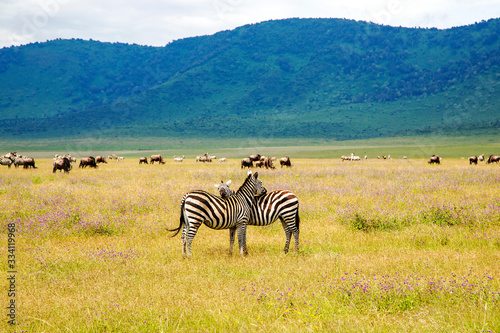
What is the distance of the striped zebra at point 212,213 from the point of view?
8727mm

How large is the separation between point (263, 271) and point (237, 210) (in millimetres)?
1843

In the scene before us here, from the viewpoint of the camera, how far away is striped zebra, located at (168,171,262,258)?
28.6 feet

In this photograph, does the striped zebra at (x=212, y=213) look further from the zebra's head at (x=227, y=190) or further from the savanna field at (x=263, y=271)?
the savanna field at (x=263, y=271)

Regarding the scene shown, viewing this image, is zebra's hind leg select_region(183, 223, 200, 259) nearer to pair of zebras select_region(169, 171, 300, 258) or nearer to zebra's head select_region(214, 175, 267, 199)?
pair of zebras select_region(169, 171, 300, 258)

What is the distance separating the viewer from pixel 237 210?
902 centimetres

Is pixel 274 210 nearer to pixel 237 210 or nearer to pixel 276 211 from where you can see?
pixel 276 211

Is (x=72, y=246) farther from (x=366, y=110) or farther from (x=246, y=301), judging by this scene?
(x=366, y=110)

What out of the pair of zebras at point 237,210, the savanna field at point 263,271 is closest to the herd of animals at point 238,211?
the pair of zebras at point 237,210

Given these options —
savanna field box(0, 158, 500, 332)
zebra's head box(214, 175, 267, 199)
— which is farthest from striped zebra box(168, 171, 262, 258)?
savanna field box(0, 158, 500, 332)

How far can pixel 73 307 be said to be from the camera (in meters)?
6.14

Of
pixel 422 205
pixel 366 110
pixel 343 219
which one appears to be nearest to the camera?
pixel 343 219

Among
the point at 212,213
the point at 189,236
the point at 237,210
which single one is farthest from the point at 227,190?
the point at 189,236

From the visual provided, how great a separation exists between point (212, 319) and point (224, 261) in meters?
2.90

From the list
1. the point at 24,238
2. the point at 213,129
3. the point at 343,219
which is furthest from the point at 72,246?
the point at 213,129
